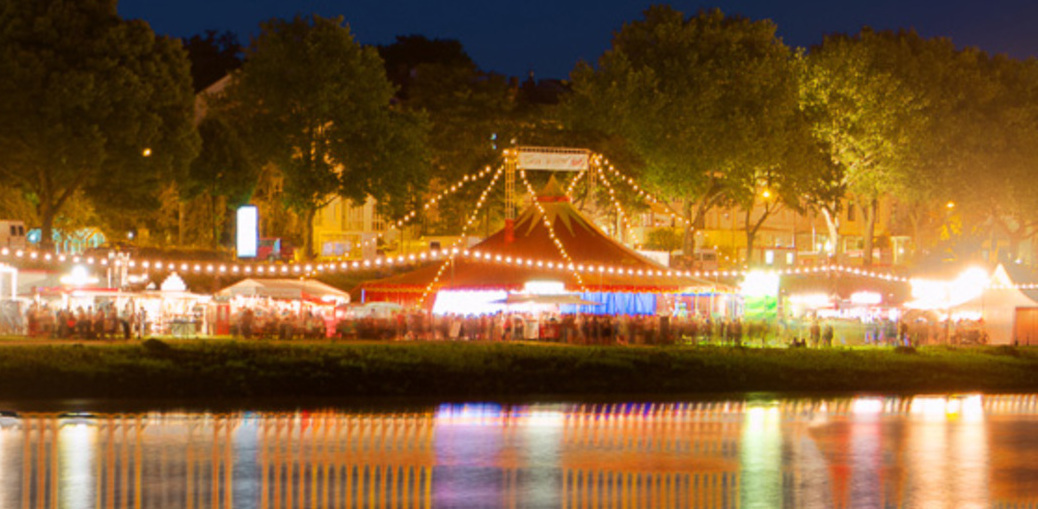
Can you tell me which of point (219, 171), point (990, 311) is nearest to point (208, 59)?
point (219, 171)

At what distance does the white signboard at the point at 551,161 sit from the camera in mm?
45500

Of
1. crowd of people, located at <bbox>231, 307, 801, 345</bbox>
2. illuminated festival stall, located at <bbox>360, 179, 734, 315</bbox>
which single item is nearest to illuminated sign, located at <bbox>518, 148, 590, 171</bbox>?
illuminated festival stall, located at <bbox>360, 179, 734, 315</bbox>

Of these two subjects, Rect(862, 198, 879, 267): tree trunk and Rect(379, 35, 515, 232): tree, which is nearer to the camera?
Rect(379, 35, 515, 232): tree

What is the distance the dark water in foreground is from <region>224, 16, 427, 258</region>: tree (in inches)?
1186

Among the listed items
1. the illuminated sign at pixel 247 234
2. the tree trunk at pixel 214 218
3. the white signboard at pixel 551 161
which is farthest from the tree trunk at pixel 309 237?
the white signboard at pixel 551 161

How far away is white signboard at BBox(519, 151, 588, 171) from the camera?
45.5m

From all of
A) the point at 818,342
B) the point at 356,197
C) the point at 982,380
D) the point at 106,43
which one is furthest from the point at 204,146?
the point at 982,380

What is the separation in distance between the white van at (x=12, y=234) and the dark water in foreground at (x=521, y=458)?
20423 mm

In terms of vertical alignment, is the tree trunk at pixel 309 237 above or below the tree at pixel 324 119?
below

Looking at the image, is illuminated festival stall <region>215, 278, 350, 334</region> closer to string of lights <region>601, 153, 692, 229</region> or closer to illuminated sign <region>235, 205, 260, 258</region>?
illuminated sign <region>235, 205, 260, 258</region>

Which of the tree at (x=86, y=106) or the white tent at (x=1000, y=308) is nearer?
the white tent at (x=1000, y=308)

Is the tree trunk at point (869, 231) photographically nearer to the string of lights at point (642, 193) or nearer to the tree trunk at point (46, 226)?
the string of lights at point (642, 193)

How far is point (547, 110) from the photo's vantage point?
73.2 meters

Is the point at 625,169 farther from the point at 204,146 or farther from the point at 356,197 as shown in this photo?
the point at 204,146
